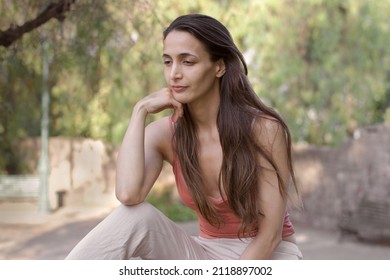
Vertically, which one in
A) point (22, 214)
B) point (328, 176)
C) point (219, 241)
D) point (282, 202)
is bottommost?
point (22, 214)

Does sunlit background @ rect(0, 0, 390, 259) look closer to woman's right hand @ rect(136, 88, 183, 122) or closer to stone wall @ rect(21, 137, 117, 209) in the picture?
stone wall @ rect(21, 137, 117, 209)

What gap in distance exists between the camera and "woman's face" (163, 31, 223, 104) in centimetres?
239

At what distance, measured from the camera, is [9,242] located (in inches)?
366

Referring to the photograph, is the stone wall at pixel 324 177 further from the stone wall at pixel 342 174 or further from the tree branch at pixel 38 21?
the tree branch at pixel 38 21

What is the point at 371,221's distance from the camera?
814cm

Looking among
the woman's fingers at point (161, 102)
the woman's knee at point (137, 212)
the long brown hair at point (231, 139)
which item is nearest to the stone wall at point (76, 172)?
the woman's fingers at point (161, 102)

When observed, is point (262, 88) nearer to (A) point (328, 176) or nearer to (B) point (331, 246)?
(A) point (328, 176)

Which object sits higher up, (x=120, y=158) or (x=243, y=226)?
(x=120, y=158)

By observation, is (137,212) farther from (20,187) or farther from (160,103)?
(20,187)

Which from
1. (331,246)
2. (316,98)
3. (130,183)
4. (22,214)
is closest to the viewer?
(130,183)

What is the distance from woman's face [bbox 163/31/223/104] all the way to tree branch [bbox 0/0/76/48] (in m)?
1.50

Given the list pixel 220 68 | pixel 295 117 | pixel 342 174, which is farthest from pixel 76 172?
pixel 220 68

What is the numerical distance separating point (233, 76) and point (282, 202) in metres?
0.44

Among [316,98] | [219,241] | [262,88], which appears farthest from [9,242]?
[219,241]
